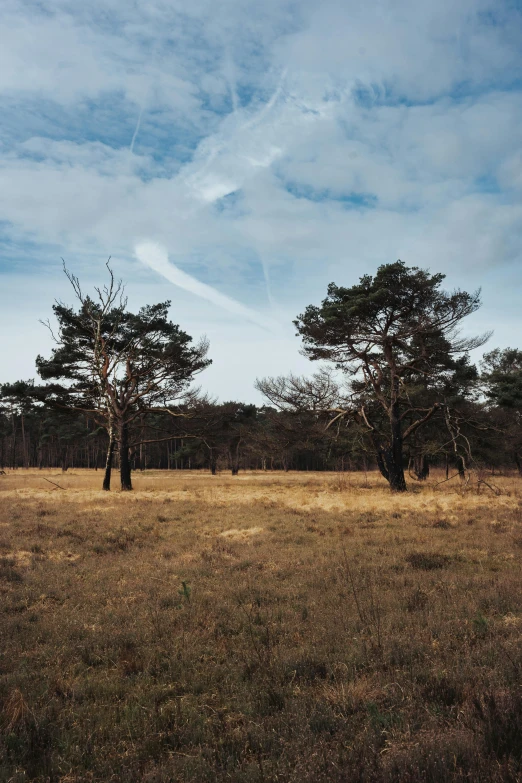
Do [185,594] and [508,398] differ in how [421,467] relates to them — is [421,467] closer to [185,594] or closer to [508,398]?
[508,398]

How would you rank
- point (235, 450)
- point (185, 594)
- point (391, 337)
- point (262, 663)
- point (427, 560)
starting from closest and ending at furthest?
1. point (262, 663)
2. point (185, 594)
3. point (427, 560)
4. point (391, 337)
5. point (235, 450)

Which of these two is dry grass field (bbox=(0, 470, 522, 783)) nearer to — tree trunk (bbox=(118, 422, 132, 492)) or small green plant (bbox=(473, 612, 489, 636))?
small green plant (bbox=(473, 612, 489, 636))

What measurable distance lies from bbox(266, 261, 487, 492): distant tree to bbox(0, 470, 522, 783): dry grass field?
12.9 m

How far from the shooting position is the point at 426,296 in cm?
2092

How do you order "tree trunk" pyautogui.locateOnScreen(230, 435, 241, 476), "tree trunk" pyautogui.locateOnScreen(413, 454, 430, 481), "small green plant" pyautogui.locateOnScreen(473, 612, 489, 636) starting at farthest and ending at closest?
"tree trunk" pyautogui.locateOnScreen(230, 435, 241, 476) → "tree trunk" pyautogui.locateOnScreen(413, 454, 430, 481) → "small green plant" pyautogui.locateOnScreen(473, 612, 489, 636)

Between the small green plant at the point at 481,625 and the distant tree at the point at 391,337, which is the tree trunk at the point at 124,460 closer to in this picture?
the distant tree at the point at 391,337

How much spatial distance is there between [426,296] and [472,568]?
49.8 ft

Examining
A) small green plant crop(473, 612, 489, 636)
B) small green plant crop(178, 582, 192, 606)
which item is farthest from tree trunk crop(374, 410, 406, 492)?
small green plant crop(473, 612, 489, 636)

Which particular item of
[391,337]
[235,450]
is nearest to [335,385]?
[391,337]

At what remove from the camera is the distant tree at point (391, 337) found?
20797 mm

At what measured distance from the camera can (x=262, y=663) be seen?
4523 mm

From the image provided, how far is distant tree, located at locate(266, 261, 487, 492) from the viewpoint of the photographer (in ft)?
68.2

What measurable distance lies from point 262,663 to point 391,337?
20.1 metres

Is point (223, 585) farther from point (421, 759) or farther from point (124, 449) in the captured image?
point (124, 449)
